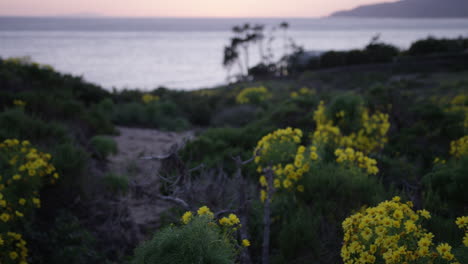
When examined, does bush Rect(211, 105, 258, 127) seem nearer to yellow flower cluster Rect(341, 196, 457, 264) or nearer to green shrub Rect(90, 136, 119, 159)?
green shrub Rect(90, 136, 119, 159)

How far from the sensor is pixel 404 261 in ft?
6.35

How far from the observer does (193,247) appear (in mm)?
1956

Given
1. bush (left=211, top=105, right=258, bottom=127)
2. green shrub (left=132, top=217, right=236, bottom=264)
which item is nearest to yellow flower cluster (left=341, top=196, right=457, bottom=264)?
green shrub (left=132, top=217, right=236, bottom=264)

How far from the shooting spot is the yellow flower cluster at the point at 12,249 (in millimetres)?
3301

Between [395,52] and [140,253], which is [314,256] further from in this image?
[395,52]

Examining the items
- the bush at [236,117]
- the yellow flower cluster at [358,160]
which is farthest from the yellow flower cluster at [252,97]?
the yellow flower cluster at [358,160]

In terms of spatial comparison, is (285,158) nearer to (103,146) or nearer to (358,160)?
(358,160)

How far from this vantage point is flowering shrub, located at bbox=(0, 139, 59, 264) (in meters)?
3.39

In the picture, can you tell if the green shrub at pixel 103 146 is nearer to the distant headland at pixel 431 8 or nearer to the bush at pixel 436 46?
the distant headland at pixel 431 8

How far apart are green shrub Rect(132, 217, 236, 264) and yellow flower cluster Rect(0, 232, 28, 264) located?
2064 mm

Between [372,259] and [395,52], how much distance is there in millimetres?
27790

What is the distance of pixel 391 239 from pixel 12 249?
11.2 ft

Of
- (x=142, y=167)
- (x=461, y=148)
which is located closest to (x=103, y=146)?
(x=142, y=167)

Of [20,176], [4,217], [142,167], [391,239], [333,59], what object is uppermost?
[333,59]
